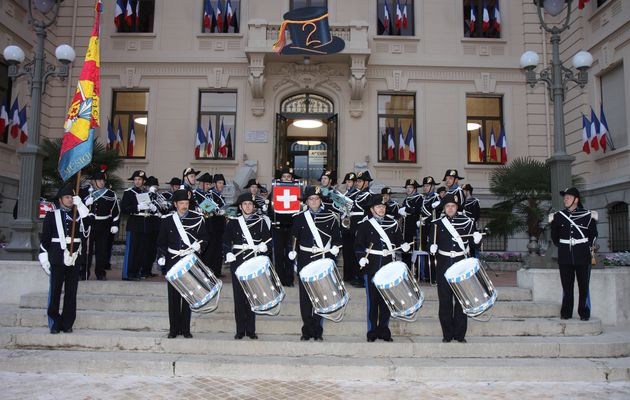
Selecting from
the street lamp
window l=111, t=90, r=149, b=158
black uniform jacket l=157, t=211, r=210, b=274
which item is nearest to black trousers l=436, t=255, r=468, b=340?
the street lamp

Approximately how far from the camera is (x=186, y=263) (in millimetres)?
7195

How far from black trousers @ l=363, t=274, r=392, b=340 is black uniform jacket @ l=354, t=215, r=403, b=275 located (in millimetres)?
354

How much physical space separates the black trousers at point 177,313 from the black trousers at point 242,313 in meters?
0.73

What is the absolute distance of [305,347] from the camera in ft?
23.9

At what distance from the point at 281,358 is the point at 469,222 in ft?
11.7

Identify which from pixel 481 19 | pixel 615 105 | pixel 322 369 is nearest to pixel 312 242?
pixel 322 369

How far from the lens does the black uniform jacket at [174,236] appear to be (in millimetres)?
7547

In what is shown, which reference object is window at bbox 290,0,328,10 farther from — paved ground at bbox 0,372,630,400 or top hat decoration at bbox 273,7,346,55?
paved ground at bbox 0,372,630,400

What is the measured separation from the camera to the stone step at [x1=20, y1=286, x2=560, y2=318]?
8.52 meters

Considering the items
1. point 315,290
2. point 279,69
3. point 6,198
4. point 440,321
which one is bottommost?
point 440,321

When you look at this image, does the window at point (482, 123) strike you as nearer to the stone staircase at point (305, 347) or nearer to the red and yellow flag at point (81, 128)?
the stone staircase at point (305, 347)

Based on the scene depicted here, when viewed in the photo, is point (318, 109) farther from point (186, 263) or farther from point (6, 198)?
point (186, 263)

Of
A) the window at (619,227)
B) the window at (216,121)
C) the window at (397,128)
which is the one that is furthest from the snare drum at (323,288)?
the window at (216,121)

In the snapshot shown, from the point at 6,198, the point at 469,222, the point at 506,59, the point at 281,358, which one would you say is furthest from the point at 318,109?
the point at 281,358
